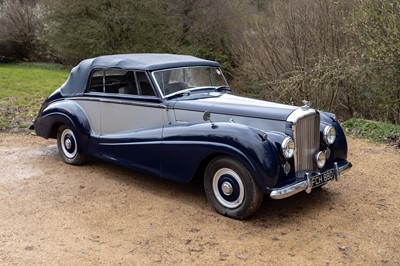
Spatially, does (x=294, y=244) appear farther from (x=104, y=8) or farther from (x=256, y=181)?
(x=104, y=8)

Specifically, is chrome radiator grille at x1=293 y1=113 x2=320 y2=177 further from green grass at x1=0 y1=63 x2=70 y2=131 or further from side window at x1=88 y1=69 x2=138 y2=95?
green grass at x1=0 y1=63 x2=70 y2=131

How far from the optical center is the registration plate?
4.44 m

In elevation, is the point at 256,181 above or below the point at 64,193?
above

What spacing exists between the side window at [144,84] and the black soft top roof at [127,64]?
0.09 m

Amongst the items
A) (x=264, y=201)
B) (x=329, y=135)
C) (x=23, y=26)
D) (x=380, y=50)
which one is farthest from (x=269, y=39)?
(x=23, y=26)

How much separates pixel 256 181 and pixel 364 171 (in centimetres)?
260

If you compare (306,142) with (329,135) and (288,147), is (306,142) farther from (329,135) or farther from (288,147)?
(329,135)

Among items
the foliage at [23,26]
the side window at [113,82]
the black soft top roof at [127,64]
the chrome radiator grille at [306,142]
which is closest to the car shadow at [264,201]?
the chrome radiator grille at [306,142]

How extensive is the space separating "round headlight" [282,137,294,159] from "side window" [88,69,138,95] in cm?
222

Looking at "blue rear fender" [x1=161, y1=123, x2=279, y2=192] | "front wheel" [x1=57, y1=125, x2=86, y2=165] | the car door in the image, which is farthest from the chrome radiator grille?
"front wheel" [x1=57, y1=125, x2=86, y2=165]

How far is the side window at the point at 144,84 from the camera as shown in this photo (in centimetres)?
536

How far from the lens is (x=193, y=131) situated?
4.71 m

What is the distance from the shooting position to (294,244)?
12.9 feet

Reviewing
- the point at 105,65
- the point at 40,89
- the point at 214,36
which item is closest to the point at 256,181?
the point at 105,65
